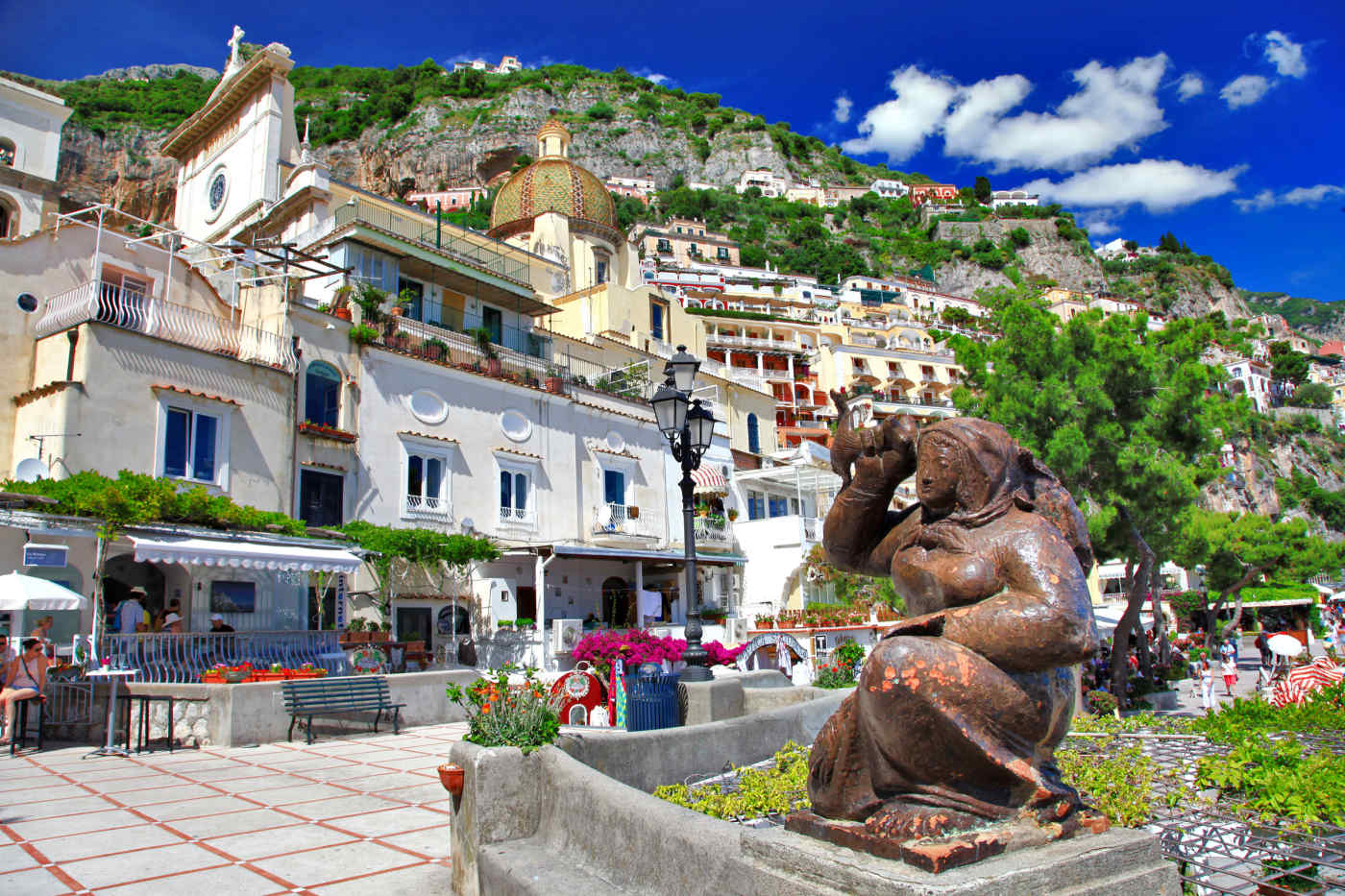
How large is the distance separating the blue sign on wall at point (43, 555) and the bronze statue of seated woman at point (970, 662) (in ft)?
41.4

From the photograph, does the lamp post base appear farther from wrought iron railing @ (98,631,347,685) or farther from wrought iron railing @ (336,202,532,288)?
wrought iron railing @ (336,202,532,288)

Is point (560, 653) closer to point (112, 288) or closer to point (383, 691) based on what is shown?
point (383, 691)

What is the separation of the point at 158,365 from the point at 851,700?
17.8 m

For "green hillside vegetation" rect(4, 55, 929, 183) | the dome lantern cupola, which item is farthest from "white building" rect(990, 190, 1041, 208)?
the dome lantern cupola

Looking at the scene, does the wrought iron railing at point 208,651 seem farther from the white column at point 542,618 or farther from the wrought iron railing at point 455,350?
the wrought iron railing at point 455,350

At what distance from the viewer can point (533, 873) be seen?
383 cm

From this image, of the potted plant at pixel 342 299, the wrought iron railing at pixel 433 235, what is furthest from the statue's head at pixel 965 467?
the wrought iron railing at pixel 433 235

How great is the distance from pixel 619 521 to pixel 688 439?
55.1 feet

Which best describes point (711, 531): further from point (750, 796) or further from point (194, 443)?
point (750, 796)

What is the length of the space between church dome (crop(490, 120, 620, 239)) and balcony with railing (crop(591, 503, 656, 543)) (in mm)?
17015

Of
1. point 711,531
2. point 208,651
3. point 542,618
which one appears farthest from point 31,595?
point 711,531

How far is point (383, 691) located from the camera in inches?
435

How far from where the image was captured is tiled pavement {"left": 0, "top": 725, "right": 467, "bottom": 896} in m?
4.84

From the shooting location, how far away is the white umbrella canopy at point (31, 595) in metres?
10.3
